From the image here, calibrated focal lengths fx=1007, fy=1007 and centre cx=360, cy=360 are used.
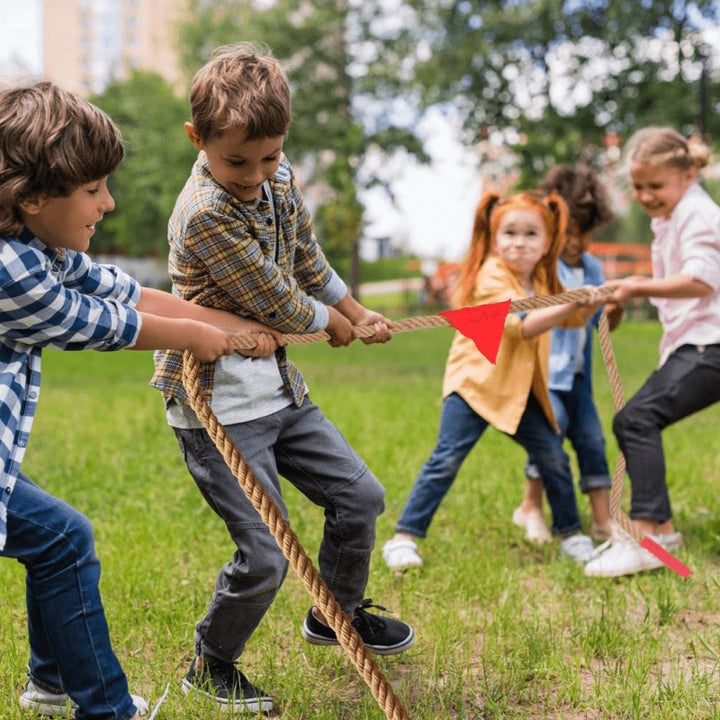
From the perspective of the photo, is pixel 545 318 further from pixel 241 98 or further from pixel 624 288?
pixel 241 98

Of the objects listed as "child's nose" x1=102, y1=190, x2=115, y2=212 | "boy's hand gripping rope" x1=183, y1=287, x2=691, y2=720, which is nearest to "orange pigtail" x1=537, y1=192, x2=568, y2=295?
"boy's hand gripping rope" x1=183, y1=287, x2=691, y2=720

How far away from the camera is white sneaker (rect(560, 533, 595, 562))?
431cm

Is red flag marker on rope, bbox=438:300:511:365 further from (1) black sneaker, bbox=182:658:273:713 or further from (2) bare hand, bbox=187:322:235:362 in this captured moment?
(1) black sneaker, bbox=182:658:273:713

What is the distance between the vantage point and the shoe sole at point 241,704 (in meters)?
2.74

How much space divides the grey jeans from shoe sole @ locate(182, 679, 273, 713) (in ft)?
0.37

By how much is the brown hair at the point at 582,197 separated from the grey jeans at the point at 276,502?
2351 millimetres

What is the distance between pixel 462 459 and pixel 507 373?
16.7 inches

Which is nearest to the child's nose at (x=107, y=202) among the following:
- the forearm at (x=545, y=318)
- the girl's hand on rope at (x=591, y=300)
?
the girl's hand on rope at (x=591, y=300)

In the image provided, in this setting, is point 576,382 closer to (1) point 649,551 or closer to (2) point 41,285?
(1) point 649,551

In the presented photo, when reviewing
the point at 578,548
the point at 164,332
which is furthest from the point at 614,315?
the point at 164,332

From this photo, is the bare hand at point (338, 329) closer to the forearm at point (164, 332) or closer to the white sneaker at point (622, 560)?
the forearm at point (164, 332)

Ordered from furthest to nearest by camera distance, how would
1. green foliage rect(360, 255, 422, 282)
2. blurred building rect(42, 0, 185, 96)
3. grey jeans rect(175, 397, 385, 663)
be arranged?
1. blurred building rect(42, 0, 185, 96)
2. green foliage rect(360, 255, 422, 282)
3. grey jeans rect(175, 397, 385, 663)

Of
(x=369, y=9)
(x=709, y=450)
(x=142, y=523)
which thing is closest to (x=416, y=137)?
(x=369, y=9)

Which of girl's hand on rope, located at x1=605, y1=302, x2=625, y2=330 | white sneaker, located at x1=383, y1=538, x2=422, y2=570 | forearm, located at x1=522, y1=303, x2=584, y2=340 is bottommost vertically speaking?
white sneaker, located at x1=383, y1=538, x2=422, y2=570
